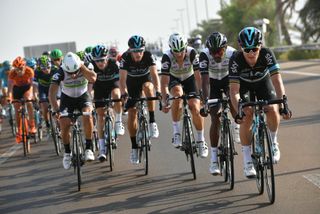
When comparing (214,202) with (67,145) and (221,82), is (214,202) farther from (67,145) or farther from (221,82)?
(67,145)

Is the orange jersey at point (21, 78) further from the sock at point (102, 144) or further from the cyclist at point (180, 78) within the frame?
the cyclist at point (180, 78)

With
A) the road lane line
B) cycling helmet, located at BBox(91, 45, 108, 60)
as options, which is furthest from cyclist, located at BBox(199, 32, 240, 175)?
the road lane line

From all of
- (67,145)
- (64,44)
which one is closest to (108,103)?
(67,145)

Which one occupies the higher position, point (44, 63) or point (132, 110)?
point (44, 63)

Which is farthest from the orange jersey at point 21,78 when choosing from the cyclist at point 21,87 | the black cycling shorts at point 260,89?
the black cycling shorts at point 260,89

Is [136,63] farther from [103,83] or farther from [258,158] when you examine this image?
[258,158]

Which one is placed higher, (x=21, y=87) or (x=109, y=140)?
(x=21, y=87)

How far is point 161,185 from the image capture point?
34.4ft

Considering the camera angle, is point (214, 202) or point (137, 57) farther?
point (137, 57)

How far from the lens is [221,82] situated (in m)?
10.9

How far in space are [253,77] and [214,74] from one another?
1.62 m

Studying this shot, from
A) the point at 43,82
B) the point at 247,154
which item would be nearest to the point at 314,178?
the point at 247,154

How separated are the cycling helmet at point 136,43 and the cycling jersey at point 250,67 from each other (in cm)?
327

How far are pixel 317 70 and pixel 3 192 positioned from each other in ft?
71.4
